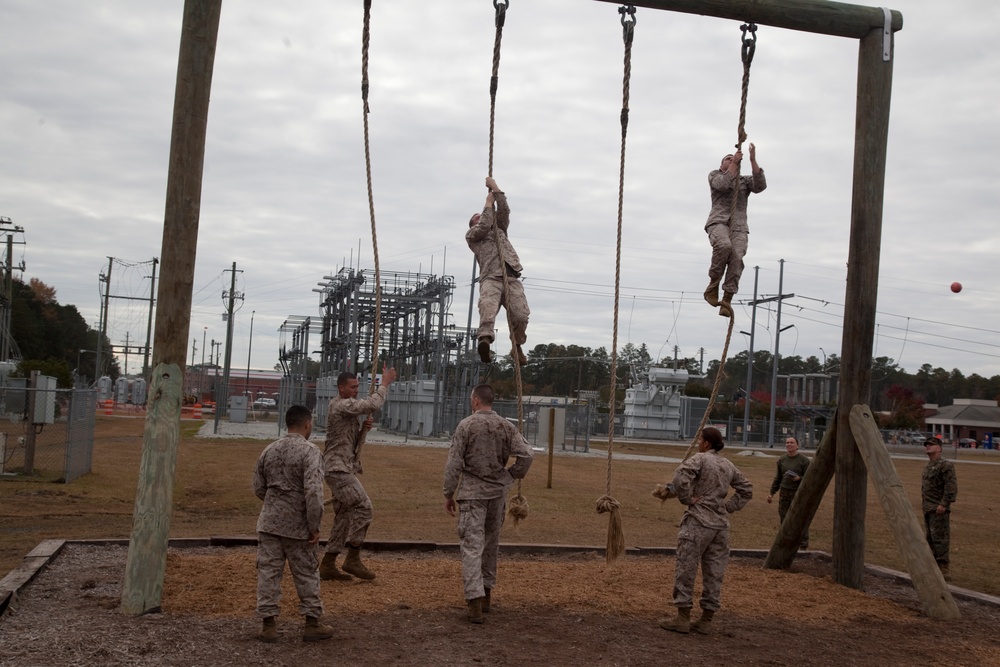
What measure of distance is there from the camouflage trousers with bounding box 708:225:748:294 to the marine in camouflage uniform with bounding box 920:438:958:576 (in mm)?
4993

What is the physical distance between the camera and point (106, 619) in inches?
273

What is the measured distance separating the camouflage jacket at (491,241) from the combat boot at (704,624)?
11.0 feet

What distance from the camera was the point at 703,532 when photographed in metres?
7.40

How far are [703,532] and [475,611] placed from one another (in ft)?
6.42

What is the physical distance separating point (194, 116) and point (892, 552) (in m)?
11.5

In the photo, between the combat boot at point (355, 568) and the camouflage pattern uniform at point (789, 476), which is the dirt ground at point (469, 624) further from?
the camouflage pattern uniform at point (789, 476)

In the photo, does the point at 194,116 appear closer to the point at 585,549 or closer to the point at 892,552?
the point at 585,549

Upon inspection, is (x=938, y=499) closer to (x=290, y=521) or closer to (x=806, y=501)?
(x=806, y=501)

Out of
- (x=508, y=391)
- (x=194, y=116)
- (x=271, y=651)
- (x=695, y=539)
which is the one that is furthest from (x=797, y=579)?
(x=508, y=391)

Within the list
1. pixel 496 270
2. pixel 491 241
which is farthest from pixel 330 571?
pixel 491 241

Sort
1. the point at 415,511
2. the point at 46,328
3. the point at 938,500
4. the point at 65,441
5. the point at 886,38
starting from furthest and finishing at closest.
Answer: the point at 46,328, the point at 65,441, the point at 415,511, the point at 938,500, the point at 886,38

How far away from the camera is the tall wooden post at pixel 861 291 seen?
9.48m

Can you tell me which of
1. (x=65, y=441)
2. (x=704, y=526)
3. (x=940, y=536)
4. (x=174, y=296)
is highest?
(x=174, y=296)

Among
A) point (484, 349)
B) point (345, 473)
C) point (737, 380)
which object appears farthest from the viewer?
point (737, 380)
